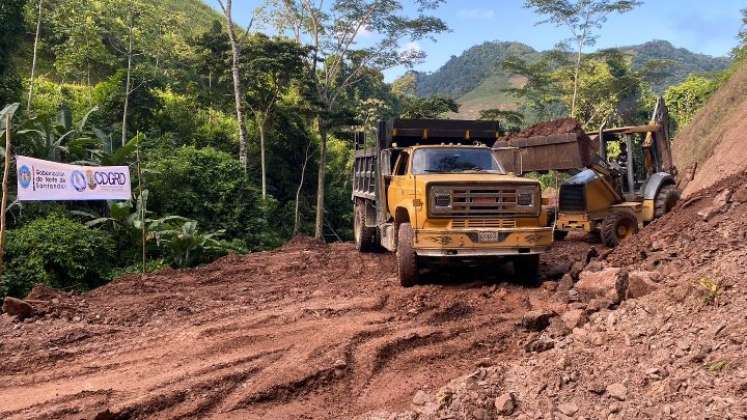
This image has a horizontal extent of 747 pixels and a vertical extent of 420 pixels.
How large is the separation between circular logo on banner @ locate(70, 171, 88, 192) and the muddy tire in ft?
35.2

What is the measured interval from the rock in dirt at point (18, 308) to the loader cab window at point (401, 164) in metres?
5.64

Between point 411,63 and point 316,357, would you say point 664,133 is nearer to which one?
point 316,357

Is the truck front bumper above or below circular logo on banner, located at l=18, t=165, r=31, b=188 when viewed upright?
below

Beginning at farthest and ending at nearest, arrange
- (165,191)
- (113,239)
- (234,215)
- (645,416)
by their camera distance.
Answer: (234,215), (165,191), (113,239), (645,416)

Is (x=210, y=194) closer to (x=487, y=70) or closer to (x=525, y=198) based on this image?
(x=525, y=198)

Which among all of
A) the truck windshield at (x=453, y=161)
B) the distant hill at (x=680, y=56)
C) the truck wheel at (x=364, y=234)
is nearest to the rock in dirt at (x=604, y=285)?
the truck windshield at (x=453, y=161)

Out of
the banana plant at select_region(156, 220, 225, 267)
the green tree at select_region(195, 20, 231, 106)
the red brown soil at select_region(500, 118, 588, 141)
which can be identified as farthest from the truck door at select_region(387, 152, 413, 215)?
the green tree at select_region(195, 20, 231, 106)

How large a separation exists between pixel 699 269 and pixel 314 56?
18.9m

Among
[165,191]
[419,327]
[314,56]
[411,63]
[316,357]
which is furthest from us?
[411,63]

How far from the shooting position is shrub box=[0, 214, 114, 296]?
31.1 feet

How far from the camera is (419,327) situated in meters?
6.46

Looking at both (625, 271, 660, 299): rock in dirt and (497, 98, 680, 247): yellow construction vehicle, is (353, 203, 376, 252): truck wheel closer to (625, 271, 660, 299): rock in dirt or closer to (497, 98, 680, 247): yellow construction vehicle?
(497, 98, 680, 247): yellow construction vehicle

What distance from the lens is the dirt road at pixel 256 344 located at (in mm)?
4762

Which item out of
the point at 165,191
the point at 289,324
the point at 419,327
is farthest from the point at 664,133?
the point at 165,191
